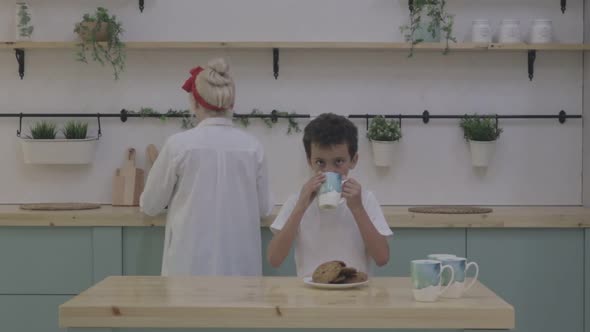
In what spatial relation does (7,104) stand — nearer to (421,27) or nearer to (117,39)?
(117,39)

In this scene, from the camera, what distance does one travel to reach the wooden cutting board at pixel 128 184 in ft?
11.4

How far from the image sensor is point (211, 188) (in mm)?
2768

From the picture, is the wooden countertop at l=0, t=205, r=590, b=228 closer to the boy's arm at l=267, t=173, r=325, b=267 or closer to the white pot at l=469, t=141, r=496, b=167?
the white pot at l=469, t=141, r=496, b=167

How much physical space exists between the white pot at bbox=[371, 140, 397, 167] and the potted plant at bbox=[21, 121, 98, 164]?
119cm

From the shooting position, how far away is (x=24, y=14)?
3582 millimetres

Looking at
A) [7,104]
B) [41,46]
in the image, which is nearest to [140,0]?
[41,46]

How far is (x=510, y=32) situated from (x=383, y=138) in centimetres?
68

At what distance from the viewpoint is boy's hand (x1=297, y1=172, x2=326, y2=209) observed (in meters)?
2.09

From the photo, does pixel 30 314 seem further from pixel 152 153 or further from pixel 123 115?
pixel 123 115

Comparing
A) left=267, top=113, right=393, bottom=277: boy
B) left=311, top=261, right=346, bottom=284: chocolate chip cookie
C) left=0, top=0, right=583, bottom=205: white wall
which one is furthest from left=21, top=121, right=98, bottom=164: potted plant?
left=311, top=261, right=346, bottom=284: chocolate chip cookie

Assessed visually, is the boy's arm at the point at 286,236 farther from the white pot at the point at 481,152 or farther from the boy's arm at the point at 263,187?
the white pot at the point at 481,152

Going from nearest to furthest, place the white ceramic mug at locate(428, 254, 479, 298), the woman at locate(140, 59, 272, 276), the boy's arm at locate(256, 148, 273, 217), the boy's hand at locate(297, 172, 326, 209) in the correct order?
1. the white ceramic mug at locate(428, 254, 479, 298)
2. the boy's hand at locate(297, 172, 326, 209)
3. the woman at locate(140, 59, 272, 276)
4. the boy's arm at locate(256, 148, 273, 217)

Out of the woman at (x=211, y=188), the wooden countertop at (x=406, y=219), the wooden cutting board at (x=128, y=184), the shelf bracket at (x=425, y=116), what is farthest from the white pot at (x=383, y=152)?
the wooden cutting board at (x=128, y=184)

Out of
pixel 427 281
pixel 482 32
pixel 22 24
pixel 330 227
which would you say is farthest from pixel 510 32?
pixel 427 281
